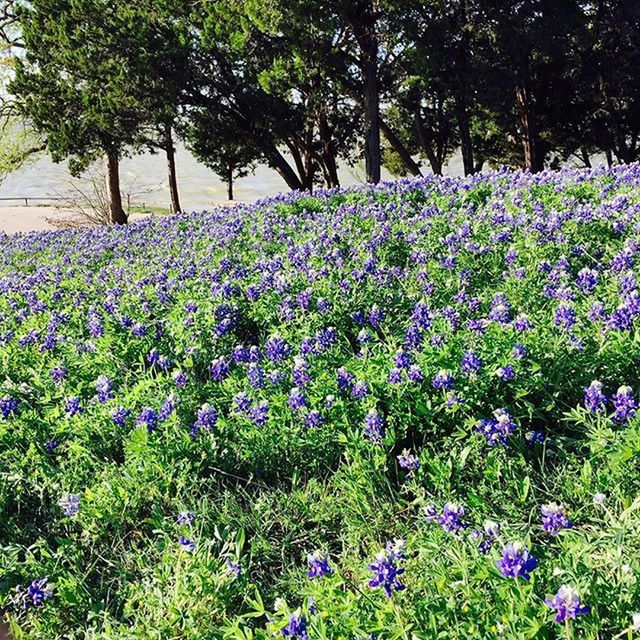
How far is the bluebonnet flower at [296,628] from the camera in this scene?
1.86m

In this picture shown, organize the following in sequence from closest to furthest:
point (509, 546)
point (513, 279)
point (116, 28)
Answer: point (509, 546), point (513, 279), point (116, 28)

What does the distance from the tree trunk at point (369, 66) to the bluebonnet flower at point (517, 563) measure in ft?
56.3

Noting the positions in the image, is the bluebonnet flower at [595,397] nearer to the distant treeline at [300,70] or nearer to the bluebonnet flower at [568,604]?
the bluebonnet flower at [568,604]

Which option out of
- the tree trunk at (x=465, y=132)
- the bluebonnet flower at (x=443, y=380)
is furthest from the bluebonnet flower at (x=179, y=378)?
the tree trunk at (x=465, y=132)

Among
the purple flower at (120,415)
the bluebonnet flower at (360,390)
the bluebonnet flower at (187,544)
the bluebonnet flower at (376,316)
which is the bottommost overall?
the bluebonnet flower at (187,544)

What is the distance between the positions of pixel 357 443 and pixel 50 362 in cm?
256

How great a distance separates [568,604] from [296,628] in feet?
2.49

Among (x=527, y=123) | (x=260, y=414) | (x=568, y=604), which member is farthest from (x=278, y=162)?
(x=568, y=604)

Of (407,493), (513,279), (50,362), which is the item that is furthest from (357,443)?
(50,362)

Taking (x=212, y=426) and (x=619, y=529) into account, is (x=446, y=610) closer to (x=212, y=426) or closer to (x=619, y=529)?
(x=619, y=529)

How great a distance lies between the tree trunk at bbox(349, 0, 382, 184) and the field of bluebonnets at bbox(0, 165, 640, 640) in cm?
1422

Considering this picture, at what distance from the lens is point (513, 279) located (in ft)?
14.1

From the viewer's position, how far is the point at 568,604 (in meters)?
1.61

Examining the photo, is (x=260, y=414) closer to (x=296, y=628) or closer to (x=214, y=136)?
(x=296, y=628)
